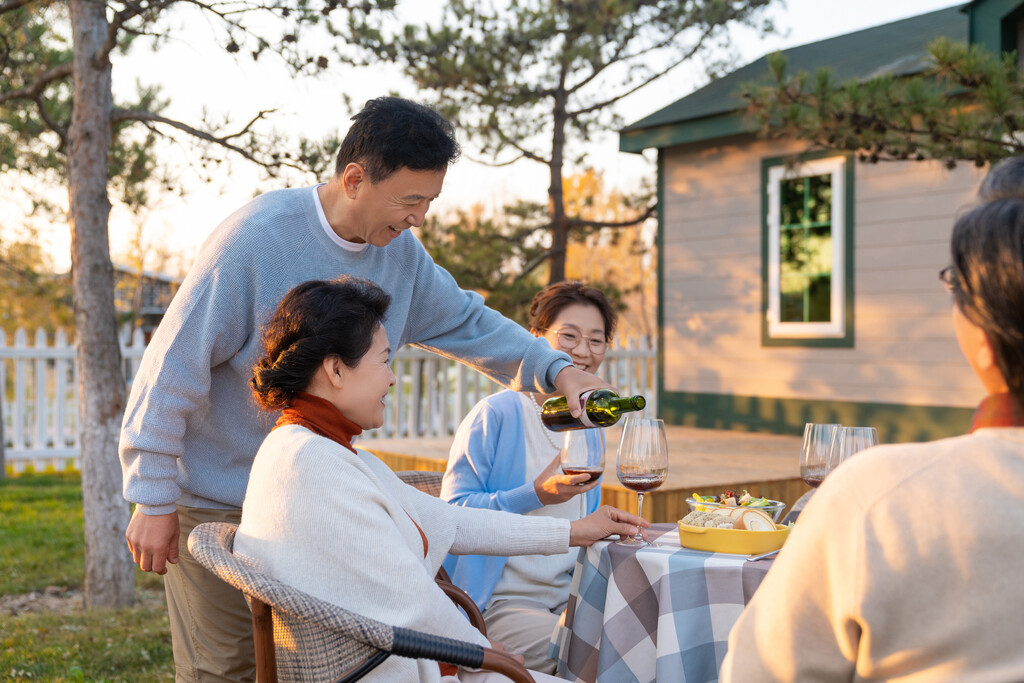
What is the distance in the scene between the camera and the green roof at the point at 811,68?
8.45 m

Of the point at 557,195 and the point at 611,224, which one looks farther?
the point at 611,224

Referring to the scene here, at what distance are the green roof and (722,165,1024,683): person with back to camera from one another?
7.43 meters

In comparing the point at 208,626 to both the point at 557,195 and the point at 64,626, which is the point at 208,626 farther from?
the point at 557,195

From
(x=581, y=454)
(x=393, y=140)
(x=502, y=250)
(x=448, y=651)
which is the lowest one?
(x=448, y=651)

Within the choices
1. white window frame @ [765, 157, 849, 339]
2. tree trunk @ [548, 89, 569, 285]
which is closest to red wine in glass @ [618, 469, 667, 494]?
white window frame @ [765, 157, 849, 339]

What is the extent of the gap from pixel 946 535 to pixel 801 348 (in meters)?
7.90

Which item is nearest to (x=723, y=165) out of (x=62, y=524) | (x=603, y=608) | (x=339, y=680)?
(x=62, y=524)

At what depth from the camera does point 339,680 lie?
180 cm

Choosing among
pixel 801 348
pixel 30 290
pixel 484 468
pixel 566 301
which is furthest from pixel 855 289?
pixel 30 290

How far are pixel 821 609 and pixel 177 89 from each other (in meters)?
9.43

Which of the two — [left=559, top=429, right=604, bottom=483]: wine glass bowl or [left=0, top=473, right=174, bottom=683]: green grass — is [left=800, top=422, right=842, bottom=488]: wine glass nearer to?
[left=559, top=429, right=604, bottom=483]: wine glass bowl

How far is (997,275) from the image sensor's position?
1079 millimetres

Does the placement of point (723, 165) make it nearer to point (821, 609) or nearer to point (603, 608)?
point (603, 608)

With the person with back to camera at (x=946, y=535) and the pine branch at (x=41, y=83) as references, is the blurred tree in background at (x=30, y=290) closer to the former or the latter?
the pine branch at (x=41, y=83)
